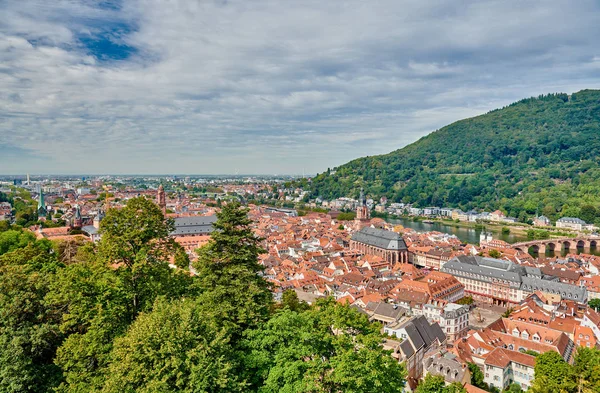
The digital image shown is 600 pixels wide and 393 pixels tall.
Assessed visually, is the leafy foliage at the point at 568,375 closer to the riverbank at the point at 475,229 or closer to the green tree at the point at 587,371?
the green tree at the point at 587,371

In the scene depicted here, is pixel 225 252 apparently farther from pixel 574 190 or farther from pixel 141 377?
pixel 574 190

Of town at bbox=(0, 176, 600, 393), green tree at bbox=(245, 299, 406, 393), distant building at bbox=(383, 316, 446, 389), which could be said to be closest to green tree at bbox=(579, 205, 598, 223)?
town at bbox=(0, 176, 600, 393)

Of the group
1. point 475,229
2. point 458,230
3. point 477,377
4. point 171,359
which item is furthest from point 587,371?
point 475,229

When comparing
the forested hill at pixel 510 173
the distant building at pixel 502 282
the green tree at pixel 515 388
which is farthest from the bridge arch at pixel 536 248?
the green tree at pixel 515 388

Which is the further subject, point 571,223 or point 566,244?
point 571,223

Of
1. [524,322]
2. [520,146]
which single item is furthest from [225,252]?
[520,146]

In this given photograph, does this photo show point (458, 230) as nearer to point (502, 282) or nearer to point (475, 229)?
point (475, 229)

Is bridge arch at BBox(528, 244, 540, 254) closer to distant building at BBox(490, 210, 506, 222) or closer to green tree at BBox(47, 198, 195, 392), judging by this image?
distant building at BBox(490, 210, 506, 222)
